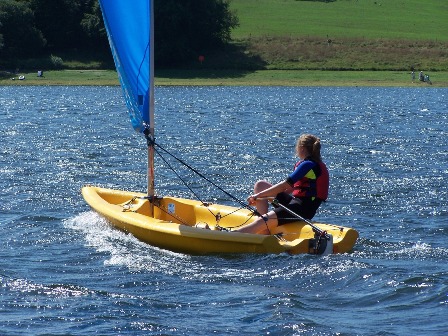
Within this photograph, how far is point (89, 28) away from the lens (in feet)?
214

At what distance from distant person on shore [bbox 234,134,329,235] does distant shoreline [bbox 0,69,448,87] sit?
144ft

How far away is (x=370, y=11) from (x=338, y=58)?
840 inches

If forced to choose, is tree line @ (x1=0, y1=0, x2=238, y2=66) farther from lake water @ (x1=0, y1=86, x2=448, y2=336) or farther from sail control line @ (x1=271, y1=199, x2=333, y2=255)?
sail control line @ (x1=271, y1=199, x2=333, y2=255)

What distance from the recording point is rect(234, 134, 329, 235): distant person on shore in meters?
12.4

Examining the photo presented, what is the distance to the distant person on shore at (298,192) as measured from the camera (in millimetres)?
12383

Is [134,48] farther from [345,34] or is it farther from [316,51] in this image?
[345,34]

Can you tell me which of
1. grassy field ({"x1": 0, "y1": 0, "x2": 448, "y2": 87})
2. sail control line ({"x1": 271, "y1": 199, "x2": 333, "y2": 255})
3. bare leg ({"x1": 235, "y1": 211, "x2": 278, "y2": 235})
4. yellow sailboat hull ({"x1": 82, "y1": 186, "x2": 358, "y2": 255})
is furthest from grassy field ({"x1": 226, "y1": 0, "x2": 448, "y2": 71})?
sail control line ({"x1": 271, "y1": 199, "x2": 333, "y2": 255})

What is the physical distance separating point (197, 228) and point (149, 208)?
1.89 m

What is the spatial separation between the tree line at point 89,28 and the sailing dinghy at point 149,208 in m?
49.1

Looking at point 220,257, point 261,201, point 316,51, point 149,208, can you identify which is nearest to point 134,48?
point 149,208

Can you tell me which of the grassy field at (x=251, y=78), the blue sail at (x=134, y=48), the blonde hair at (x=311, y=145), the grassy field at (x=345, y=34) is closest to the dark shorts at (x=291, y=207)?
the blonde hair at (x=311, y=145)

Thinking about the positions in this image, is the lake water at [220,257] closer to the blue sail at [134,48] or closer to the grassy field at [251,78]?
the blue sail at [134,48]

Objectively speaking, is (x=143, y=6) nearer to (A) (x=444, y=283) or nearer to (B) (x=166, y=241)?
(B) (x=166, y=241)

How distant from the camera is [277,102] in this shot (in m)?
44.1
